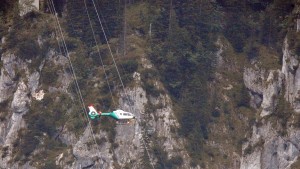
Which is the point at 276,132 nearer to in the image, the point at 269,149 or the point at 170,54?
the point at 269,149

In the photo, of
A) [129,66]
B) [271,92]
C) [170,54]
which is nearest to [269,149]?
[271,92]

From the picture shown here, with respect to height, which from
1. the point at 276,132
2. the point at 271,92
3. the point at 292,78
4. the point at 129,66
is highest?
the point at 129,66

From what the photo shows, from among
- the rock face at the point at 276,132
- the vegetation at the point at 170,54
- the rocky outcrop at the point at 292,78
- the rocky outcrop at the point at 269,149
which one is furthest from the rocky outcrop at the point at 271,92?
the rocky outcrop at the point at 269,149

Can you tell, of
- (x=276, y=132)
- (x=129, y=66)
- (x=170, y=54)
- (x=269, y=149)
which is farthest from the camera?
(x=170, y=54)

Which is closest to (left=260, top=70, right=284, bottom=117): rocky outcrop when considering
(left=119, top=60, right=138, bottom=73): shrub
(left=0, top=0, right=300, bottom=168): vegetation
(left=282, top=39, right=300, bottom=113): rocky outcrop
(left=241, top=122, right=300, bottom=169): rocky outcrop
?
(left=282, top=39, right=300, bottom=113): rocky outcrop

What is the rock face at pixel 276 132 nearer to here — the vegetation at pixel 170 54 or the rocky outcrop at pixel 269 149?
the rocky outcrop at pixel 269 149

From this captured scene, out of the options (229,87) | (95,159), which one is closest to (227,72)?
(229,87)

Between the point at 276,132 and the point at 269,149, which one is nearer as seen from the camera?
the point at 276,132

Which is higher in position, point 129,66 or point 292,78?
point 129,66
